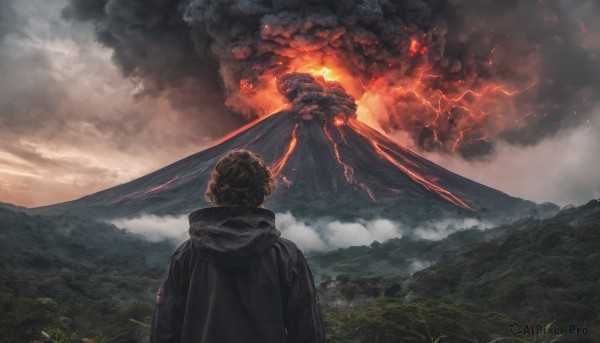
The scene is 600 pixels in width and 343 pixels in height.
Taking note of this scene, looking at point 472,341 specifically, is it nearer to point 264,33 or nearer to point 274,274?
point 274,274

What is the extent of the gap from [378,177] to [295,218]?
24.8m

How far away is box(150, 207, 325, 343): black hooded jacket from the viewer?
11.4 ft

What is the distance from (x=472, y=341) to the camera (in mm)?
6723

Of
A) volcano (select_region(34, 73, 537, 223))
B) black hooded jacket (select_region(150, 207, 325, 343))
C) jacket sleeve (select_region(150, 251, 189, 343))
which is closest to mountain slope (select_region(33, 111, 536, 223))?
volcano (select_region(34, 73, 537, 223))

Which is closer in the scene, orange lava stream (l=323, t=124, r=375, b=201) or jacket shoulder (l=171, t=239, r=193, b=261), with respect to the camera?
jacket shoulder (l=171, t=239, r=193, b=261)

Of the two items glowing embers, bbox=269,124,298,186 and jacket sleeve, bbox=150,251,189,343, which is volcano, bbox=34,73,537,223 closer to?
glowing embers, bbox=269,124,298,186

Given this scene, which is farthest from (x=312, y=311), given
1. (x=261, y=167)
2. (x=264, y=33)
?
(x=264, y=33)

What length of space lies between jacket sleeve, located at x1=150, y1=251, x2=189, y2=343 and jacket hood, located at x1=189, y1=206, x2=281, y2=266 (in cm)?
35

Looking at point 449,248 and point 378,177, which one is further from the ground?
point 378,177

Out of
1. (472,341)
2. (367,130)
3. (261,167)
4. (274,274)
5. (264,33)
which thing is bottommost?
(472,341)

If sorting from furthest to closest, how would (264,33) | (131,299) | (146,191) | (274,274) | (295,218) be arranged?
(146,191) < (264,33) < (295,218) < (131,299) < (274,274)

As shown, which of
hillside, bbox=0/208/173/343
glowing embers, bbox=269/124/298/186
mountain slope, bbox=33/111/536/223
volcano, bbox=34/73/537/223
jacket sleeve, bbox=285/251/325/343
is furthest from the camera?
glowing embers, bbox=269/124/298/186

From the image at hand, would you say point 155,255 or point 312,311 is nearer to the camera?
point 312,311

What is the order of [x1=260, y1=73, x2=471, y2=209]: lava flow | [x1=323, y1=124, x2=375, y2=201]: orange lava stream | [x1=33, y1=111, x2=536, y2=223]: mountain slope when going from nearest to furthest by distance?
1. [x1=33, y1=111, x2=536, y2=223]: mountain slope
2. [x1=323, y1=124, x2=375, y2=201]: orange lava stream
3. [x1=260, y1=73, x2=471, y2=209]: lava flow
